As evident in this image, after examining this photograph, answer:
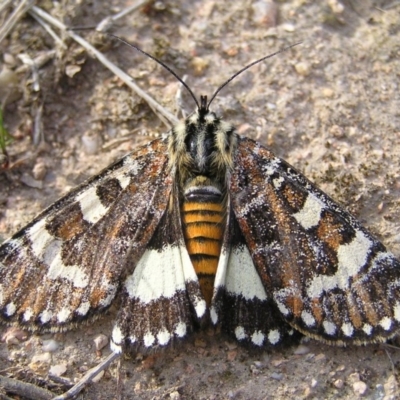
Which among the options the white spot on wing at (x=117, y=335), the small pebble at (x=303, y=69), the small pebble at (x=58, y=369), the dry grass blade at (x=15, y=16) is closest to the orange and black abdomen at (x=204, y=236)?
the white spot on wing at (x=117, y=335)

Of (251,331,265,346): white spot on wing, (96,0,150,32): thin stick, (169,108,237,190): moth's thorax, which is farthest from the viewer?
(96,0,150,32): thin stick

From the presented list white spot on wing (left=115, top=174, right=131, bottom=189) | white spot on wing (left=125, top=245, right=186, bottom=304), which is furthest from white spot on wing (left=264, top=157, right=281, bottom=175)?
white spot on wing (left=115, top=174, right=131, bottom=189)

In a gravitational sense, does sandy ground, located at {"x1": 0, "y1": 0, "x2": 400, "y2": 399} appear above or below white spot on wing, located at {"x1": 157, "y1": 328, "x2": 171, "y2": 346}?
above

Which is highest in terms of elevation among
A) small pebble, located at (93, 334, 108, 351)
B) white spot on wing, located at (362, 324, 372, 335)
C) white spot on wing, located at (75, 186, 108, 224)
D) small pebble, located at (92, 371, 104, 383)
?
white spot on wing, located at (75, 186, 108, 224)

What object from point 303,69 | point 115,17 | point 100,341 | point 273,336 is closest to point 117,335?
point 100,341

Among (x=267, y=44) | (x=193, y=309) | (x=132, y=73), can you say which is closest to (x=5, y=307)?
(x=193, y=309)

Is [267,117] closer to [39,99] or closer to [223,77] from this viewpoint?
[223,77]

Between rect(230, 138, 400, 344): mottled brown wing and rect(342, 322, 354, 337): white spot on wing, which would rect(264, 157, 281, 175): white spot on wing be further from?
rect(342, 322, 354, 337): white spot on wing

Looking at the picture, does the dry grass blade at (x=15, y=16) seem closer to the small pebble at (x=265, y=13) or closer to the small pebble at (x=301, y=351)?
the small pebble at (x=265, y=13)
